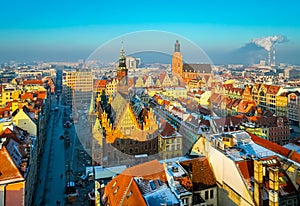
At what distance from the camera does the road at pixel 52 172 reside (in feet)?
57.9

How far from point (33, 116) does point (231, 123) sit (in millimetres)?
16908

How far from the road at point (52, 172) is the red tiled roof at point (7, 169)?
4.68 metres

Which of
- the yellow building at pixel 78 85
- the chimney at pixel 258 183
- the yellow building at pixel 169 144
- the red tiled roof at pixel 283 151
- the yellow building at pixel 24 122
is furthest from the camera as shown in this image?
the yellow building at pixel 78 85

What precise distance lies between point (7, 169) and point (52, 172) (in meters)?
8.89

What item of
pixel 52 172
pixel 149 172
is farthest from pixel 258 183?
pixel 52 172

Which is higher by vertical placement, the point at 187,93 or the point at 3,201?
the point at 187,93

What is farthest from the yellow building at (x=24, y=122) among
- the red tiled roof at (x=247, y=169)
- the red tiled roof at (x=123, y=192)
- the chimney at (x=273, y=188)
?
the chimney at (x=273, y=188)

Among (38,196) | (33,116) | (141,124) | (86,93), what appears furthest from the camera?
(86,93)

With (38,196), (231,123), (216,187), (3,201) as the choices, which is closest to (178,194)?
(216,187)

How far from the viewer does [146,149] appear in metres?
21.3

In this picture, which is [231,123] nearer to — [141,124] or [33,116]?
[141,124]

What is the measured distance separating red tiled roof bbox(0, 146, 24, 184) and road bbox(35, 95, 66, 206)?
184 inches

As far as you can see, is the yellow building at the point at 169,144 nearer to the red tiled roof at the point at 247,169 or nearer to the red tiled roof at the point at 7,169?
the red tiled roof at the point at 247,169

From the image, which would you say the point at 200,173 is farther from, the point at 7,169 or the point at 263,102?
the point at 263,102
